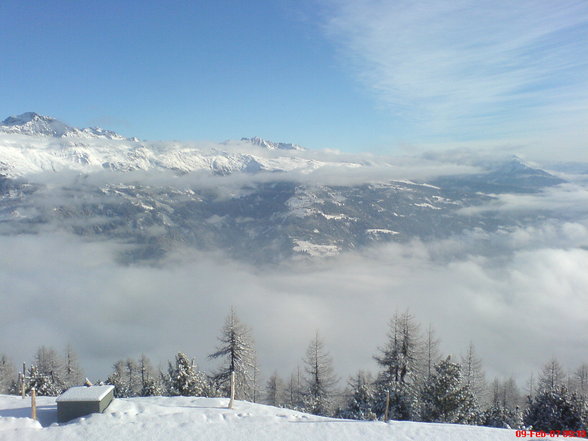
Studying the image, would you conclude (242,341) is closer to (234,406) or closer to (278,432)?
(234,406)

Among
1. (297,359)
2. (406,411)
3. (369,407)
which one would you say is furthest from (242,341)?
(297,359)

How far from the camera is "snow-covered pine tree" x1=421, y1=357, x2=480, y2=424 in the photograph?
29.4 metres

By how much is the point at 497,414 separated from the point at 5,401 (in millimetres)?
38134

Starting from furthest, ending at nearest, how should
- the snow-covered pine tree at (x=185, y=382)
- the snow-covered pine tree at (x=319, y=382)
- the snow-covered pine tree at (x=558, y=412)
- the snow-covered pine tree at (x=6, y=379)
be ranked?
the snow-covered pine tree at (x=6, y=379) < the snow-covered pine tree at (x=319, y=382) < the snow-covered pine tree at (x=185, y=382) < the snow-covered pine tree at (x=558, y=412)

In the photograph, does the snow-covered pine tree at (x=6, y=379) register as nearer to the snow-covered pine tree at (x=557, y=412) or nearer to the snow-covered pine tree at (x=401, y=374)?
the snow-covered pine tree at (x=401, y=374)

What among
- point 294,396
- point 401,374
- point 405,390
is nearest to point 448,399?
point 405,390

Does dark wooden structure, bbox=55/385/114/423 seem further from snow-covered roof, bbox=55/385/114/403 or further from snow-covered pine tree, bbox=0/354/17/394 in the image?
snow-covered pine tree, bbox=0/354/17/394

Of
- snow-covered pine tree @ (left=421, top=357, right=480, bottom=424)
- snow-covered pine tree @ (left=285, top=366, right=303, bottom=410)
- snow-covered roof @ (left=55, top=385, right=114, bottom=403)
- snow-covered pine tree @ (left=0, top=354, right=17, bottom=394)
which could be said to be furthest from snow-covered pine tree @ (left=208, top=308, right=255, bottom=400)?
snow-covered pine tree @ (left=0, top=354, right=17, bottom=394)

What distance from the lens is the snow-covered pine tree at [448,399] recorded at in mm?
29391

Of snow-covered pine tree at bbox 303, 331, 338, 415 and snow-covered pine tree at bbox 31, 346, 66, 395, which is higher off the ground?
snow-covered pine tree at bbox 303, 331, 338, 415

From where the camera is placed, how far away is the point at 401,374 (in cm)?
3534

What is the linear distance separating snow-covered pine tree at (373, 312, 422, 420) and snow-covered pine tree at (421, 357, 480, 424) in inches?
103

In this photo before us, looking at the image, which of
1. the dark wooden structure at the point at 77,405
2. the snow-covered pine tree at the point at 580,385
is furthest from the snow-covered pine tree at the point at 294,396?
the snow-covered pine tree at the point at 580,385

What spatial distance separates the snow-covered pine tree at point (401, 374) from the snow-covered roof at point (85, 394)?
75.2 feet
